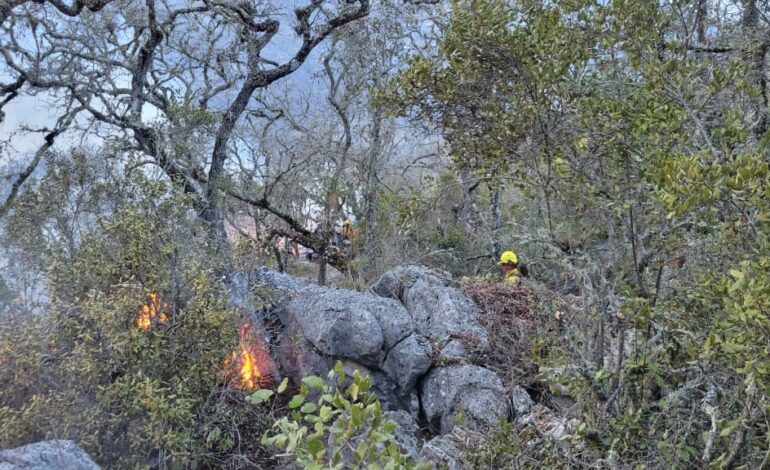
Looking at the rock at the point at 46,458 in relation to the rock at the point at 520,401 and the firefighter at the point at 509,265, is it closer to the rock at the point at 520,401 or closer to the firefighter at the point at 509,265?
the rock at the point at 520,401

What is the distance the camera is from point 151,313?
4.71 meters

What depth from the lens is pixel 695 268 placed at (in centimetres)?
261

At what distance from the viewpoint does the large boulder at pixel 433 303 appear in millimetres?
7039

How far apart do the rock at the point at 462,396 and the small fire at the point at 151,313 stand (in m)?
2.87

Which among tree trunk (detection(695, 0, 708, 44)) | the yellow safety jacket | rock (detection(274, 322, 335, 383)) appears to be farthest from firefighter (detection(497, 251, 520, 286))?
tree trunk (detection(695, 0, 708, 44))

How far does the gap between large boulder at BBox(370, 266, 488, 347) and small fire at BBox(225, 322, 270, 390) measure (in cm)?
194

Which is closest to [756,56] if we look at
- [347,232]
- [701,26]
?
[701,26]

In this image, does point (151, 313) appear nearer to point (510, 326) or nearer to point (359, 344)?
point (359, 344)

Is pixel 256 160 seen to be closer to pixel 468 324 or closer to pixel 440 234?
pixel 440 234

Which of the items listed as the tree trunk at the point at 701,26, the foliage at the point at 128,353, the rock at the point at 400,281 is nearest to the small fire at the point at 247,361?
the foliage at the point at 128,353

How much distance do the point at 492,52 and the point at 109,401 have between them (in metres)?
3.78

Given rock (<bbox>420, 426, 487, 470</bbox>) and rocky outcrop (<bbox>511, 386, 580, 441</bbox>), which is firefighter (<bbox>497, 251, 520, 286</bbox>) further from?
rock (<bbox>420, 426, 487, 470</bbox>)

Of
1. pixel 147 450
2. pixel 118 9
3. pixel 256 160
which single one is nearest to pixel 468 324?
pixel 147 450

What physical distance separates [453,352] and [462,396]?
0.86 meters
